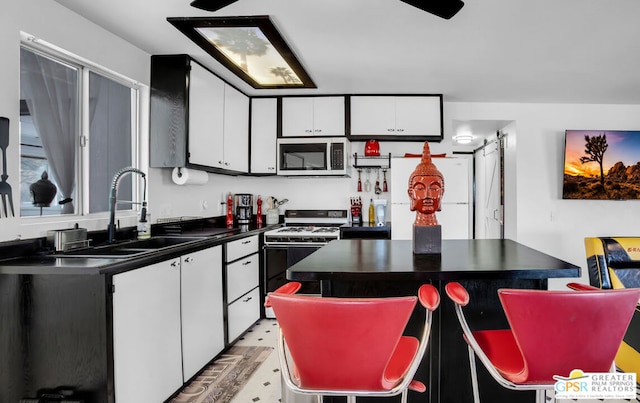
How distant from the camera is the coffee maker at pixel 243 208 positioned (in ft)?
13.6

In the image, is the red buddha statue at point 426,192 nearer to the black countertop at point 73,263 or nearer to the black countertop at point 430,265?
the black countertop at point 430,265

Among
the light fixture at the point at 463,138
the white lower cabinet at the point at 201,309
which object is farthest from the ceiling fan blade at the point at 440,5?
the light fixture at the point at 463,138

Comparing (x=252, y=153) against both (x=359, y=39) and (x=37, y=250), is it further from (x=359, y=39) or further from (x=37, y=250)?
(x=37, y=250)

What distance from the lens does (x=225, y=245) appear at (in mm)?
2854

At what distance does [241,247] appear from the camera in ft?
10.3

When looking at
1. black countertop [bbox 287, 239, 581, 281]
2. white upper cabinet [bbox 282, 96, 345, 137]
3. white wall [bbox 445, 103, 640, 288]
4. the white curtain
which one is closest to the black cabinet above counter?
white upper cabinet [bbox 282, 96, 345, 137]

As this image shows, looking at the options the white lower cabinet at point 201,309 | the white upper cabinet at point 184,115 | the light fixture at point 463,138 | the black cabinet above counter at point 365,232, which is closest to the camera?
the white lower cabinet at point 201,309

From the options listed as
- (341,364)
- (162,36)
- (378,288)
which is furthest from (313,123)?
(341,364)

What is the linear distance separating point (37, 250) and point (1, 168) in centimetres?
46

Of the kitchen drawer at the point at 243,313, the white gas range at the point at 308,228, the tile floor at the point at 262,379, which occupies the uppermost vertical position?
the white gas range at the point at 308,228

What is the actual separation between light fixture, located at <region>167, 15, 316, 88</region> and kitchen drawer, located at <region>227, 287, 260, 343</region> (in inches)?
80.0

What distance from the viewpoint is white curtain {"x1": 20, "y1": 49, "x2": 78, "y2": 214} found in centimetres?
213

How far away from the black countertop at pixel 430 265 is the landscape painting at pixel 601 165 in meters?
3.06

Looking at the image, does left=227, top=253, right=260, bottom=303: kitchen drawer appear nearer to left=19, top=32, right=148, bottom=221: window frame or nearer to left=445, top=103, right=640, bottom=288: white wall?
left=19, top=32, right=148, bottom=221: window frame
